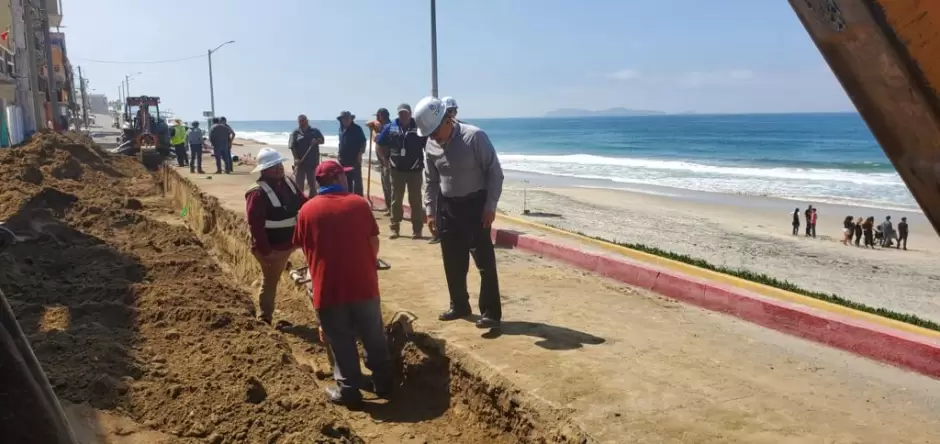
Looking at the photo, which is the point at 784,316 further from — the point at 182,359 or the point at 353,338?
the point at 182,359

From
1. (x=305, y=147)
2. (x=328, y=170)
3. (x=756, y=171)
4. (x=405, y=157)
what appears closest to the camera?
(x=328, y=170)

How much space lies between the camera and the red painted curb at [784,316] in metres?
5.06

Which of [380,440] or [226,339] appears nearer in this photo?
[380,440]

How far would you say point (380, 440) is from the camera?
489 cm

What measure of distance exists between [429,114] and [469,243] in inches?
42.9

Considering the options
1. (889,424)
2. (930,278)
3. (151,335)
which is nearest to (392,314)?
(151,335)

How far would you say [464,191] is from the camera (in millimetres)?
5566

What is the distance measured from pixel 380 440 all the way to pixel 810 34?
3.93 m

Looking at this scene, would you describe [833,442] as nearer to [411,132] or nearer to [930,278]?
[411,132]

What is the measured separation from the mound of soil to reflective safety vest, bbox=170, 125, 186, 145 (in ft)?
37.1

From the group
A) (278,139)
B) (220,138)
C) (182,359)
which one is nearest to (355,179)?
(182,359)

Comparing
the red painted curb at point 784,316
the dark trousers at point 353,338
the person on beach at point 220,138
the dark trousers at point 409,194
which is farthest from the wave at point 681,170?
the dark trousers at point 353,338

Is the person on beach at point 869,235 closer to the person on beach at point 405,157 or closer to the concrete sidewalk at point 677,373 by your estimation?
the person on beach at point 405,157

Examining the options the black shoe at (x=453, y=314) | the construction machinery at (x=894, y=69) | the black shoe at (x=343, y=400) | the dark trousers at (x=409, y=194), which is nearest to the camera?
the construction machinery at (x=894, y=69)
